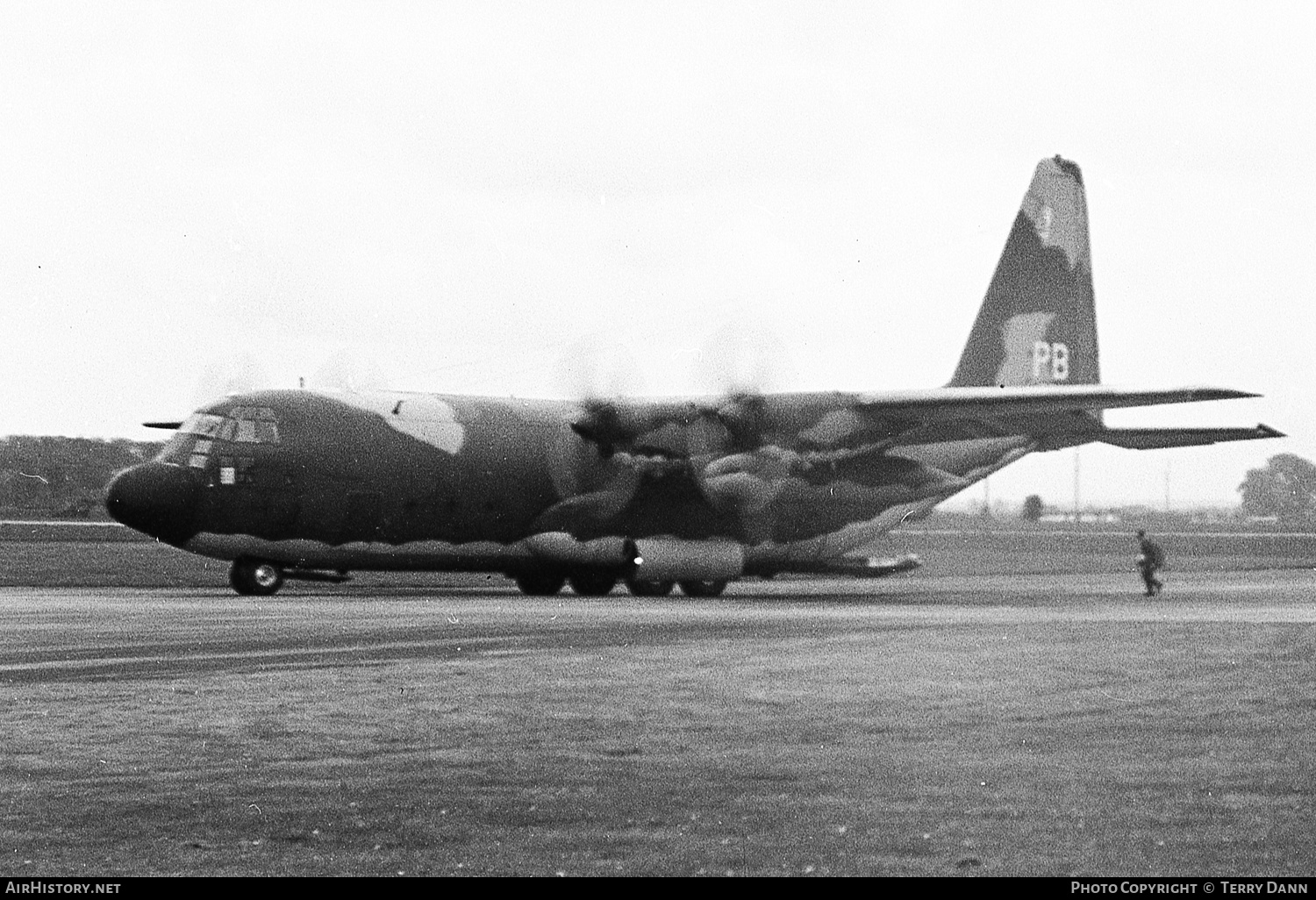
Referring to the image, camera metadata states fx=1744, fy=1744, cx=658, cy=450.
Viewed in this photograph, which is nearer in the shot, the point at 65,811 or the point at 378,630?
the point at 65,811

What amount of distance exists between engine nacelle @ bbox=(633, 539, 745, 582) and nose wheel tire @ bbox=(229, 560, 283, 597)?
23.6ft

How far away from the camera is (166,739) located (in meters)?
13.1

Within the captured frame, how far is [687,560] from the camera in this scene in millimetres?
35844

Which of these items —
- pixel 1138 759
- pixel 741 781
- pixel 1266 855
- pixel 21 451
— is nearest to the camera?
pixel 1266 855

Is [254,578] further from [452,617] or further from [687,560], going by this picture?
[687,560]

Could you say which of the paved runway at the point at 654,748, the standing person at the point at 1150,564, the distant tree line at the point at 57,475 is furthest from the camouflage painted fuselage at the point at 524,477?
the distant tree line at the point at 57,475

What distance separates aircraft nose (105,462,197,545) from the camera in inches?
1238

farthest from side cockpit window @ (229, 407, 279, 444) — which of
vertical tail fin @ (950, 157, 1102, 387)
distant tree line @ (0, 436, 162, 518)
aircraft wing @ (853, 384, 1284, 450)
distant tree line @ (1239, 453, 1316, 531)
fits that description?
distant tree line @ (1239, 453, 1316, 531)

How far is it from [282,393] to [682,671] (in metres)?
17.5

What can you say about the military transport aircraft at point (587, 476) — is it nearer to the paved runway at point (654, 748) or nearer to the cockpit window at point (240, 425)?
the cockpit window at point (240, 425)

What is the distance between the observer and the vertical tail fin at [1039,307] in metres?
42.2

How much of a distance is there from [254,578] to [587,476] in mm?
7128
